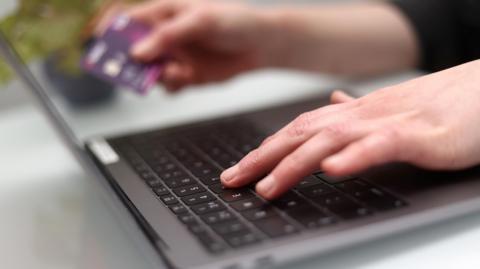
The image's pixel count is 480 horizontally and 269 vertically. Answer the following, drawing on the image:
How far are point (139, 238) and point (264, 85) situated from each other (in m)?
0.72

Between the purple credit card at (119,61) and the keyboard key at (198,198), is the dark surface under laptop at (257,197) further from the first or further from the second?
the purple credit card at (119,61)

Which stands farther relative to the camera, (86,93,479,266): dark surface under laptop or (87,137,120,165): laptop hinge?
(87,137,120,165): laptop hinge

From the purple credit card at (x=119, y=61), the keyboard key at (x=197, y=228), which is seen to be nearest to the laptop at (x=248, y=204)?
the keyboard key at (x=197, y=228)

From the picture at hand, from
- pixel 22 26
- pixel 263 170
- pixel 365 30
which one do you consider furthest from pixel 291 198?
pixel 365 30

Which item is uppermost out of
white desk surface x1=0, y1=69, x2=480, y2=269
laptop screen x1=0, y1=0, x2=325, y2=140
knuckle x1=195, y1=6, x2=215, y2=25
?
knuckle x1=195, y1=6, x2=215, y2=25

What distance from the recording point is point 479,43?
3.68 ft

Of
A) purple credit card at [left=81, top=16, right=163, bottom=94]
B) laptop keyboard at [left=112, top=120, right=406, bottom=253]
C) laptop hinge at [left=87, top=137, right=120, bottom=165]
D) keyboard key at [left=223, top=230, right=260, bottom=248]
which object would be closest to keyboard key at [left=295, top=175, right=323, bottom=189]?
laptop keyboard at [left=112, top=120, right=406, bottom=253]

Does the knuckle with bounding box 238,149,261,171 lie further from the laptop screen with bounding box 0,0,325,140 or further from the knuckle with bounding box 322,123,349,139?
the laptop screen with bounding box 0,0,325,140

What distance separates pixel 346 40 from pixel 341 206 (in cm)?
64

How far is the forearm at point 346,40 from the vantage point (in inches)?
41.6

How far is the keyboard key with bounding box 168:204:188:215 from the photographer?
1.76ft

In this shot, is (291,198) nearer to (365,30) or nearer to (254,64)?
(254,64)

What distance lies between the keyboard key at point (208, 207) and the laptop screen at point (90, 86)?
0.40 m

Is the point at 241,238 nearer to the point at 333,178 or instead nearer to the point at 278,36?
the point at 333,178
